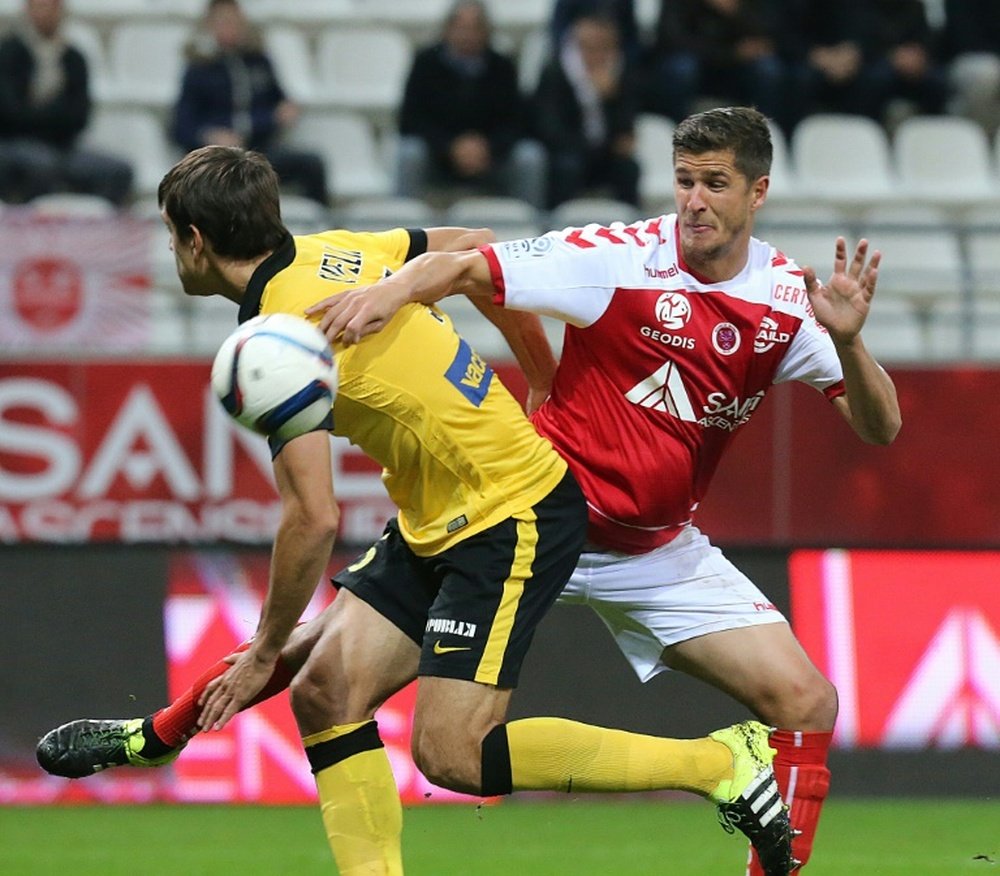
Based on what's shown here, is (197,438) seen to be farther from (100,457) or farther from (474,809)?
(474,809)

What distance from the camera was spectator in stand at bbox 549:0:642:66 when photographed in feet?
39.9

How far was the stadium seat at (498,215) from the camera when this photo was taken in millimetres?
10258

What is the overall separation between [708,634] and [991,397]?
5.38 metres

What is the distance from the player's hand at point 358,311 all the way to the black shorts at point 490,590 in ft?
2.20

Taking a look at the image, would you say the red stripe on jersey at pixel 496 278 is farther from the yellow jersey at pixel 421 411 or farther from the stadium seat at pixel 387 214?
the stadium seat at pixel 387 214

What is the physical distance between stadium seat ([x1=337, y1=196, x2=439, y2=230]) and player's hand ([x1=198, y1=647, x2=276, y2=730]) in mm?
5397

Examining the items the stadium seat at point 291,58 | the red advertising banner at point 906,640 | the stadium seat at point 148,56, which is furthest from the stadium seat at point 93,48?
the red advertising banner at point 906,640

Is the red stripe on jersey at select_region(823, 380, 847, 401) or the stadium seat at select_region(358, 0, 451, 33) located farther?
the stadium seat at select_region(358, 0, 451, 33)

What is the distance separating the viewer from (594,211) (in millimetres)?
11281

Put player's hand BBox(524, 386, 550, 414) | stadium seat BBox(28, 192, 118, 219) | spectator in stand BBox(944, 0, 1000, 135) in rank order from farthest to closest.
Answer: spectator in stand BBox(944, 0, 1000, 135) < stadium seat BBox(28, 192, 118, 219) < player's hand BBox(524, 386, 550, 414)

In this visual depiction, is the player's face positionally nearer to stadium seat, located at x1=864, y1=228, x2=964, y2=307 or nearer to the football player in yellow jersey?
the football player in yellow jersey

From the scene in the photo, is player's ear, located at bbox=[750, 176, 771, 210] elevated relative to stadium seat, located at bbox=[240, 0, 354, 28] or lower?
lower

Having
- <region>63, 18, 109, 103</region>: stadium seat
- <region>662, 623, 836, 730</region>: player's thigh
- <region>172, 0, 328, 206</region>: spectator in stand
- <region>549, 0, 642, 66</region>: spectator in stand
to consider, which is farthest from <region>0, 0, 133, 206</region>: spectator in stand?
<region>662, 623, 836, 730</region>: player's thigh

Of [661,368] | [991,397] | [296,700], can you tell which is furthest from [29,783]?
[991,397]
